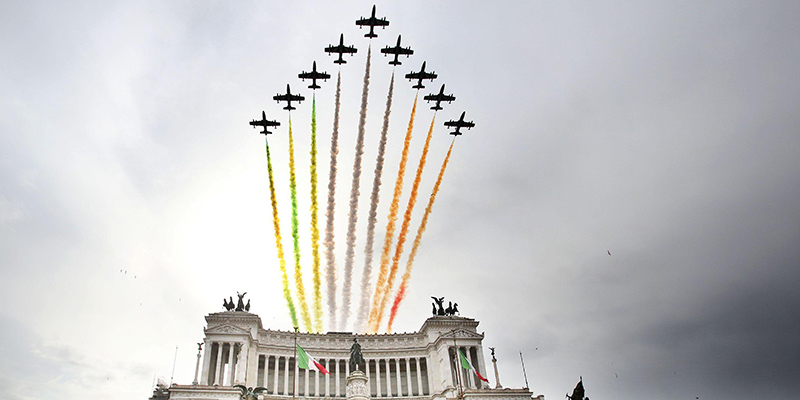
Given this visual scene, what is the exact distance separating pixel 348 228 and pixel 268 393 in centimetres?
2511

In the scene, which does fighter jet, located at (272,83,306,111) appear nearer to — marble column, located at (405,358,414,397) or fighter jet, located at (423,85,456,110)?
fighter jet, located at (423,85,456,110)

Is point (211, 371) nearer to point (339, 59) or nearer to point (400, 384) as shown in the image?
point (400, 384)

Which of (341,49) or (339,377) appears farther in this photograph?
(339,377)

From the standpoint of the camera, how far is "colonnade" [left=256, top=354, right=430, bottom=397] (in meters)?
70.5

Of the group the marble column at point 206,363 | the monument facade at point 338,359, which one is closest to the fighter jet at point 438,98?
the monument facade at point 338,359

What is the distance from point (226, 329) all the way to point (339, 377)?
59.2 ft

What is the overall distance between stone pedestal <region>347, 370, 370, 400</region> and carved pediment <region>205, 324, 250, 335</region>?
864 inches

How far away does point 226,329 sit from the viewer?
68.0 meters

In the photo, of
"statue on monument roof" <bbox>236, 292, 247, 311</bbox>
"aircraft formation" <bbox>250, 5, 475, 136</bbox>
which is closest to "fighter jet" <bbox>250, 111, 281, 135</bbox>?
"aircraft formation" <bbox>250, 5, 475, 136</bbox>

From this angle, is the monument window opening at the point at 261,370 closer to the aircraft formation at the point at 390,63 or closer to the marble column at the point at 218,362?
the marble column at the point at 218,362

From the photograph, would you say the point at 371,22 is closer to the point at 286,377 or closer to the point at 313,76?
the point at 313,76

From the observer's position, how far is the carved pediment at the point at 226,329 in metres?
67.6

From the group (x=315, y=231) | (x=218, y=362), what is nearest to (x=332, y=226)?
(x=315, y=231)

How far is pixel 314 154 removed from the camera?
66.7 meters
